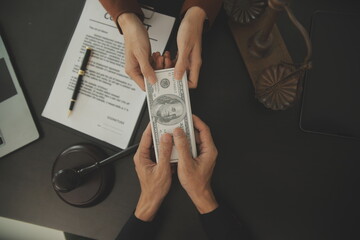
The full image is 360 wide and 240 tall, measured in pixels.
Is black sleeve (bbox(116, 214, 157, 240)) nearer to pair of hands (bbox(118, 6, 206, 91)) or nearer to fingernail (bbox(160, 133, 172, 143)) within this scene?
fingernail (bbox(160, 133, 172, 143))

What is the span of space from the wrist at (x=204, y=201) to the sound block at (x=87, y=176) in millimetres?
221

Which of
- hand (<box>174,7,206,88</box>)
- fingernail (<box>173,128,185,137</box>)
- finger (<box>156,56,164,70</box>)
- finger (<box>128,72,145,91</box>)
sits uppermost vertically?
hand (<box>174,7,206,88</box>)

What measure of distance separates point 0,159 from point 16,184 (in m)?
0.08

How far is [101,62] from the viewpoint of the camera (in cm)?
66

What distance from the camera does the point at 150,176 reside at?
0.57 metres

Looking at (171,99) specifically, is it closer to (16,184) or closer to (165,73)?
(165,73)

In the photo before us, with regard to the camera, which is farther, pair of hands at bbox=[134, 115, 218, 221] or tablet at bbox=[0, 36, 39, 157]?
tablet at bbox=[0, 36, 39, 157]

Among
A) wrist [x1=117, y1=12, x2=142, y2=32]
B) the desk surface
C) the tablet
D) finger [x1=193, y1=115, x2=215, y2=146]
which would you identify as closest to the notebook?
the desk surface

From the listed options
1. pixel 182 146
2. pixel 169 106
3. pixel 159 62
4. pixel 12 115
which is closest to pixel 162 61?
pixel 159 62

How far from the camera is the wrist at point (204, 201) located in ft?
1.86

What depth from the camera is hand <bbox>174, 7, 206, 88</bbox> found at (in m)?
0.56

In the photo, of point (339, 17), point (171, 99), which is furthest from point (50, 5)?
point (339, 17)

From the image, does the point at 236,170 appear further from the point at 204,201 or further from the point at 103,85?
the point at 103,85

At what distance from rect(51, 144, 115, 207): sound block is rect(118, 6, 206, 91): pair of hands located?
22 centimetres
